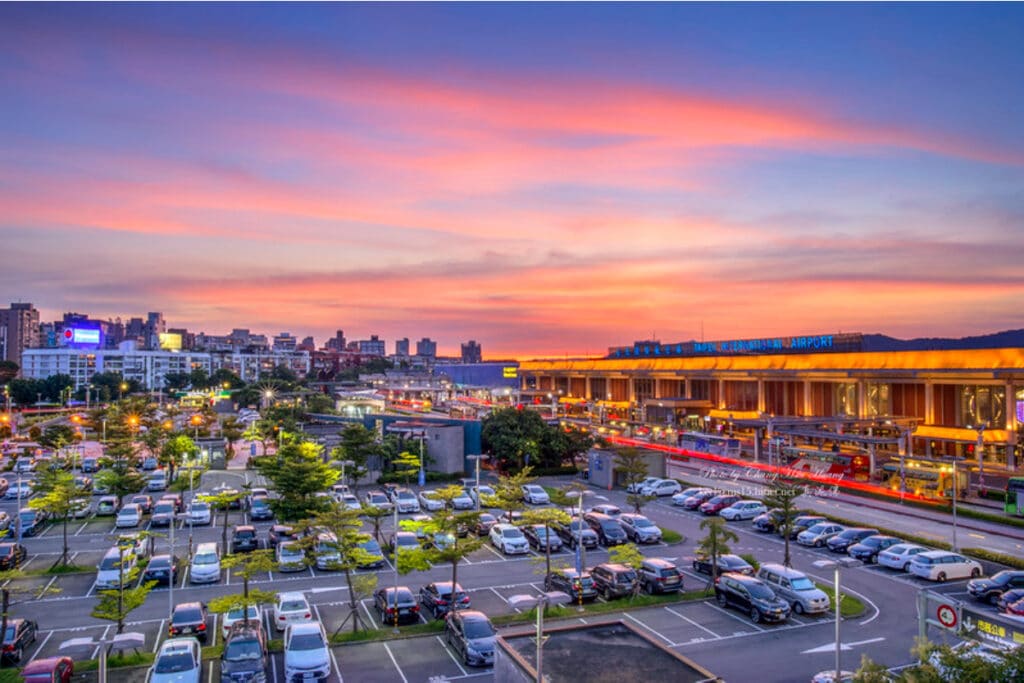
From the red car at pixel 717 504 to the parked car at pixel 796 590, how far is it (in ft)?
57.7

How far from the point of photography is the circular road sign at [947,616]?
63.6 feet

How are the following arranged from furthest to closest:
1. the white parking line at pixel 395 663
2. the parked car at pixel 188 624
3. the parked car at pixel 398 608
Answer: the parked car at pixel 398 608 → the parked car at pixel 188 624 → the white parking line at pixel 395 663

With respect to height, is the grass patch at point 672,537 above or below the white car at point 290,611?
below

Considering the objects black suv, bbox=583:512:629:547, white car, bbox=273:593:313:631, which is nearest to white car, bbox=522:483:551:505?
black suv, bbox=583:512:629:547

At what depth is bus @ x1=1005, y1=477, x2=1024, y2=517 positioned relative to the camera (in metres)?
45.1

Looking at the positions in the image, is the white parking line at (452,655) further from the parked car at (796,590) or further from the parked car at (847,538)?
the parked car at (847,538)

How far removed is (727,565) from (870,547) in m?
8.69

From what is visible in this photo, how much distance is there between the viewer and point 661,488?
54.1 meters

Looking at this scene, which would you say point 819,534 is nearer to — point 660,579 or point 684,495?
point 684,495

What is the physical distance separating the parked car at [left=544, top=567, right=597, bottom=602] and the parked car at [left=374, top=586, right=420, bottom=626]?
A: 18.4 feet

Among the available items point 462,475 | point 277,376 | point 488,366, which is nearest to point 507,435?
point 462,475

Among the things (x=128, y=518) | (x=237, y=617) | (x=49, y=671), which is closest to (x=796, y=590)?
(x=237, y=617)

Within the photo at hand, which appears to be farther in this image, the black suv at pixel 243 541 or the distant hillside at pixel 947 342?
the distant hillside at pixel 947 342

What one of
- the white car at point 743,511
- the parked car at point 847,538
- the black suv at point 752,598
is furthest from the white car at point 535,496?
the black suv at point 752,598
